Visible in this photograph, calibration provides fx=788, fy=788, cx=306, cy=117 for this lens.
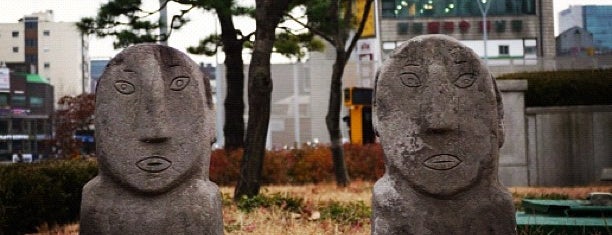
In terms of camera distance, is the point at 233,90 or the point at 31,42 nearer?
the point at 31,42

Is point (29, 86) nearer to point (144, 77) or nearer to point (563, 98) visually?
point (144, 77)

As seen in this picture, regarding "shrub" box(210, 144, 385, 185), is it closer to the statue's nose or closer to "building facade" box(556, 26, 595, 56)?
"building facade" box(556, 26, 595, 56)

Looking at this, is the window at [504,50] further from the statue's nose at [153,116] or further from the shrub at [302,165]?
the statue's nose at [153,116]

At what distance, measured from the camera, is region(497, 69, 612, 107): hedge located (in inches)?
485

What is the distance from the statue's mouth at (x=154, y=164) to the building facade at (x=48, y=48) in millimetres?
6450

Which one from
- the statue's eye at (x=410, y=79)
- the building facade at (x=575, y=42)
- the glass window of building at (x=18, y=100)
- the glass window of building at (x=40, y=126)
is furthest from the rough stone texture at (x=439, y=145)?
the glass window of building at (x=40, y=126)

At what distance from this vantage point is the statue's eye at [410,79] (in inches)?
184

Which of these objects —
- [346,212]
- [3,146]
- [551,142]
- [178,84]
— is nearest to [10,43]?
[3,146]

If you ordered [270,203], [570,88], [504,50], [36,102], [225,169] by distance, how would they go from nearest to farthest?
[270,203] → [36,102] → [570,88] → [504,50] → [225,169]

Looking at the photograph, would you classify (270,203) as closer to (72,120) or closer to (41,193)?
(41,193)

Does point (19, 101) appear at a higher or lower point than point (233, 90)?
lower

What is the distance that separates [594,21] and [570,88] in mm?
2183

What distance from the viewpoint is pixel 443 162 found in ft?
15.1

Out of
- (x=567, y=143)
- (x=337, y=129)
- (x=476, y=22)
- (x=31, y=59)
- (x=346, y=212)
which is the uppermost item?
(x=476, y=22)
